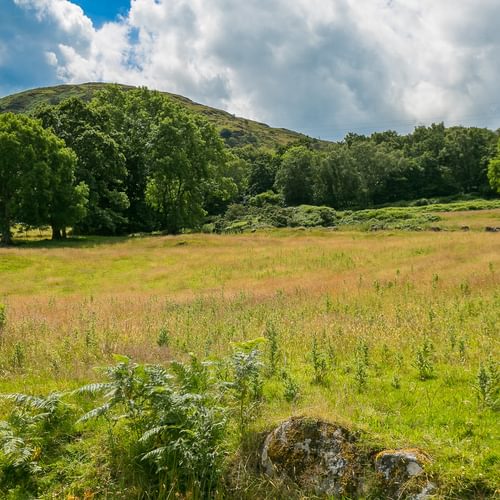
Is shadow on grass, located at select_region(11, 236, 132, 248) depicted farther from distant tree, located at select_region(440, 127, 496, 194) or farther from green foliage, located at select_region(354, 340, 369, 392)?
distant tree, located at select_region(440, 127, 496, 194)

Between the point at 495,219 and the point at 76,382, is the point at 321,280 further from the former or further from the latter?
the point at 495,219

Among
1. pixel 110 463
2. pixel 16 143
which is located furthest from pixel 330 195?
pixel 110 463

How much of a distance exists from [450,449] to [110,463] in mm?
4291

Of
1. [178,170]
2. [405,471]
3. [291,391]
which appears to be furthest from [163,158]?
[405,471]

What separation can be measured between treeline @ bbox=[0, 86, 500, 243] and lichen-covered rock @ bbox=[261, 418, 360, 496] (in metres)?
44.0

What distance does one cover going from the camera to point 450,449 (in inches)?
199

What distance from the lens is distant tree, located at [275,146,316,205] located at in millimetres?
103188

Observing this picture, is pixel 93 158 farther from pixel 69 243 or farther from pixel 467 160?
pixel 467 160

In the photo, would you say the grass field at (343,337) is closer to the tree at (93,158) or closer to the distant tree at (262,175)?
the tree at (93,158)

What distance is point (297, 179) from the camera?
10338 cm

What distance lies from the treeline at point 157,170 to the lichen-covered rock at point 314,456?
4401 centimetres

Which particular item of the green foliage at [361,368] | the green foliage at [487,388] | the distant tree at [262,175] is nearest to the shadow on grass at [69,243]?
the green foliage at [361,368]

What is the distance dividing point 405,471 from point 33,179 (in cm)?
4551

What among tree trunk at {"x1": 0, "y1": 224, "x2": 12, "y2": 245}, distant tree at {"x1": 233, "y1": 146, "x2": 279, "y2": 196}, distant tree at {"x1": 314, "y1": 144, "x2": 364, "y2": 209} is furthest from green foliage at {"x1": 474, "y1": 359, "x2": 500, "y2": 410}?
distant tree at {"x1": 233, "y1": 146, "x2": 279, "y2": 196}
